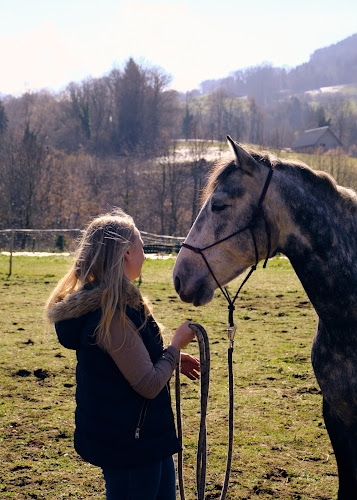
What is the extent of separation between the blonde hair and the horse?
522 mm

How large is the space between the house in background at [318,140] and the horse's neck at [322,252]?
62785mm

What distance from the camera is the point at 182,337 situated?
224cm

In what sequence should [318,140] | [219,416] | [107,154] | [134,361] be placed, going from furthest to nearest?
[318,140] → [107,154] → [219,416] → [134,361]

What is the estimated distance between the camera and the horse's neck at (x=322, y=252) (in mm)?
2439

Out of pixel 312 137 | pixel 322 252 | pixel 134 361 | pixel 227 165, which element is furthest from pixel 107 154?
pixel 134 361

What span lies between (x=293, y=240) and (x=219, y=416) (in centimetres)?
262

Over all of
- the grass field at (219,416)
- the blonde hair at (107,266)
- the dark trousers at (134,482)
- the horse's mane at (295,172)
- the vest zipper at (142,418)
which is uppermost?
the horse's mane at (295,172)

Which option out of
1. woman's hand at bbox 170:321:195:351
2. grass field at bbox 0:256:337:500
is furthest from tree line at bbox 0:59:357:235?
woman's hand at bbox 170:321:195:351

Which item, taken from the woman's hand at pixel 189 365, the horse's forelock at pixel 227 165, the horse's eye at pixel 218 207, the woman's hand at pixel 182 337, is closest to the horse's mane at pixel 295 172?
the horse's forelock at pixel 227 165

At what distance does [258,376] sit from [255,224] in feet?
11.4

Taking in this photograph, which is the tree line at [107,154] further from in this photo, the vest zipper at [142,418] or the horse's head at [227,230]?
the vest zipper at [142,418]

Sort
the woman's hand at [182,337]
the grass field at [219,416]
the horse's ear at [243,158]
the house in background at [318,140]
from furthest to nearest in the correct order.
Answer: the house in background at [318,140] < the grass field at [219,416] < the horse's ear at [243,158] < the woman's hand at [182,337]

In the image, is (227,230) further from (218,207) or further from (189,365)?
(189,365)

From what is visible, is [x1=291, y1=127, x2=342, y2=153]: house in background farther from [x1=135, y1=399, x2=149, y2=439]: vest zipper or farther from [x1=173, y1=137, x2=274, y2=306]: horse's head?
[x1=135, y1=399, x2=149, y2=439]: vest zipper
